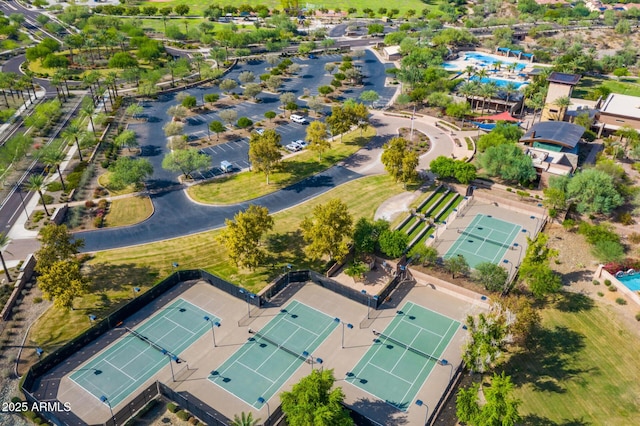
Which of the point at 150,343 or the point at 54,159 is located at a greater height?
the point at 54,159

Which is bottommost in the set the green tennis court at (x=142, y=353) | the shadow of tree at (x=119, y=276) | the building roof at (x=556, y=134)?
the green tennis court at (x=142, y=353)

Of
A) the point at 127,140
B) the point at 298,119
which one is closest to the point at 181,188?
the point at 127,140

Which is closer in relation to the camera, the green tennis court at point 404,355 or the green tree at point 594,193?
the green tennis court at point 404,355

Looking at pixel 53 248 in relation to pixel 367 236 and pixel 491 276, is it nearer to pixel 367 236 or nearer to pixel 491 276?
pixel 367 236

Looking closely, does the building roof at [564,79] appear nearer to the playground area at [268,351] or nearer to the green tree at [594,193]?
the green tree at [594,193]

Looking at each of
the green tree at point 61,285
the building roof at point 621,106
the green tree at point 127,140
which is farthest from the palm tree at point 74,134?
the building roof at point 621,106
